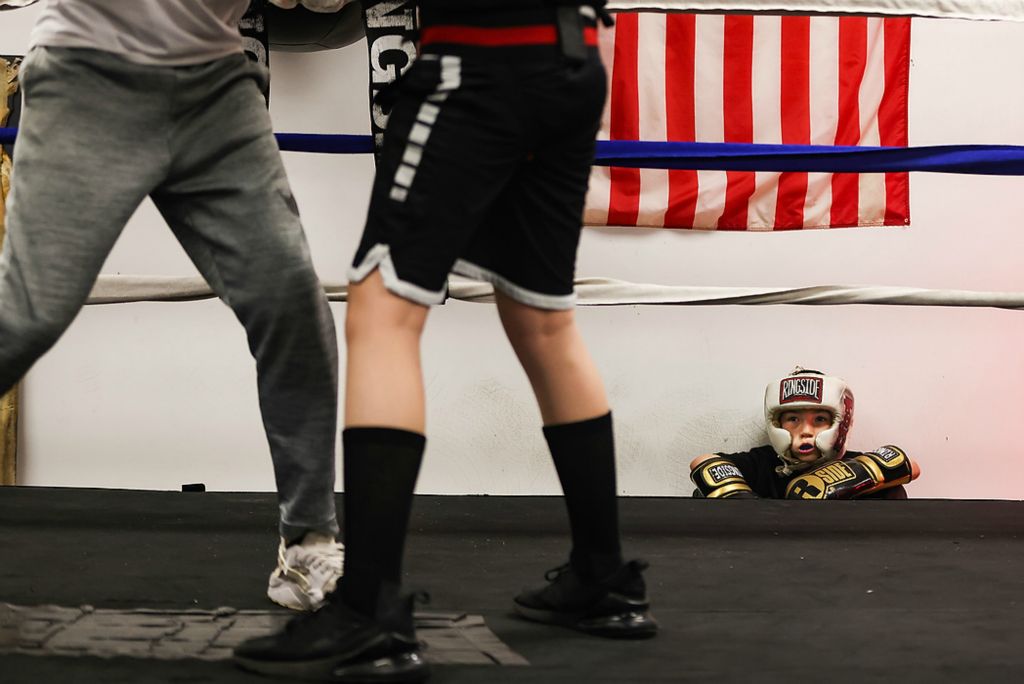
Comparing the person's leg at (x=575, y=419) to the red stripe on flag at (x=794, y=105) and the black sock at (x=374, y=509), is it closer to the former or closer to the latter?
the black sock at (x=374, y=509)

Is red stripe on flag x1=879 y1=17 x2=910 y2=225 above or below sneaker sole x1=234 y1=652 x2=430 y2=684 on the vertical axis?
above

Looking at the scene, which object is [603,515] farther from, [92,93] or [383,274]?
[92,93]

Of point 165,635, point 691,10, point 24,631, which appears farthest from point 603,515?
point 691,10

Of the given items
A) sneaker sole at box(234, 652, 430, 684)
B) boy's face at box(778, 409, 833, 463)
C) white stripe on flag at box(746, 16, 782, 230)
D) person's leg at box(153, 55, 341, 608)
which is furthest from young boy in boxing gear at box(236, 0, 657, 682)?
white stripe on flag at box(746, 16, 782, 230)

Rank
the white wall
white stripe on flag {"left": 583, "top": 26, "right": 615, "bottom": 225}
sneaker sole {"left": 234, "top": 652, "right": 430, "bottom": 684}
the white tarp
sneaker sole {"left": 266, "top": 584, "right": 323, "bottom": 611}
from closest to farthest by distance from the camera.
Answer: sneaker sole {"left": 234, "top": 652, "right": 430, "bottom": 684} → sneaker sole {"left": 266, "top": 584, "right": 323, "bottom": 611} → the white tarp → white stripe on flag {"left": 583, "top": 26, "right": 615, "bottom": 225} → the white wall

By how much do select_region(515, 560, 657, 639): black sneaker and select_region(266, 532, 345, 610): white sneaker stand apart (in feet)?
0.80

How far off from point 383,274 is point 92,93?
1.40 feet

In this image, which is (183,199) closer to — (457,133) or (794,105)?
(457,133)

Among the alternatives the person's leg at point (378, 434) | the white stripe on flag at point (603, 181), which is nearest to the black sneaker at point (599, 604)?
the person's leg at point (378, 434)

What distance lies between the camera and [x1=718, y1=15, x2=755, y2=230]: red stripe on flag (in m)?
3.08

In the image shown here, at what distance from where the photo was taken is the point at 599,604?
1302 millimetres

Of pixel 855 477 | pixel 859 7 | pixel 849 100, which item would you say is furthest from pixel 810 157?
pixel 849 100

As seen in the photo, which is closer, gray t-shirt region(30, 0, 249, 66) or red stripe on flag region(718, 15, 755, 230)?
gray t-shirt region(30, 0, 249, 66)

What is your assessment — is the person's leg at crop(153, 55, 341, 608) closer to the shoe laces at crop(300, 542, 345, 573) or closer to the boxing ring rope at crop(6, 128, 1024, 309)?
the shoe laces at crop(300, 542, 345, 573)
